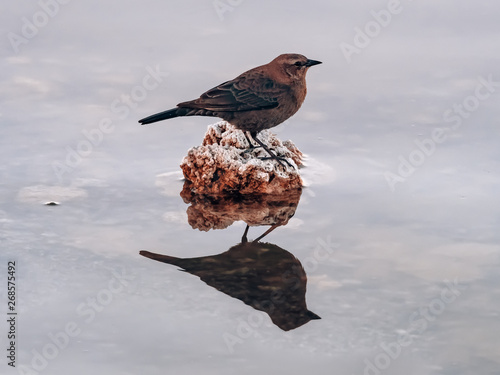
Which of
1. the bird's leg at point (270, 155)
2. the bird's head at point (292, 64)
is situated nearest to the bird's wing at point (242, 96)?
the bird's head at point (292, 64)

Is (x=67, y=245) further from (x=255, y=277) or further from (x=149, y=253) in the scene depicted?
(x=255, y=277)

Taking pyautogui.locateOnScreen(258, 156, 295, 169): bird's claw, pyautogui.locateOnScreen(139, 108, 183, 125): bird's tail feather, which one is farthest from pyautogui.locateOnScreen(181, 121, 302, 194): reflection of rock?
Result: pyautogui.locateOnScreen(139, 108, 183, 125): bird's tail feather

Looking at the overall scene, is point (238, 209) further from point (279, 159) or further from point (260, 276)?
point (260, 276)

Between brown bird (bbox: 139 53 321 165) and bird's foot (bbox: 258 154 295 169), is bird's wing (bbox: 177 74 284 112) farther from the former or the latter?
bird's foot (bbox: 258 154 295 169)

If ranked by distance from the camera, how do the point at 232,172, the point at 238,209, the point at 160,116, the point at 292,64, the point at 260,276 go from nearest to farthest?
1. the point at 260,276
2. the point at 238,209
3. the point at 232,172
4. the point at 160,116
5. the point at 292,64

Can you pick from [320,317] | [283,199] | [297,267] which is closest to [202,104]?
[283,199]

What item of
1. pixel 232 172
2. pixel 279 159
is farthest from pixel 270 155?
pixel 232 172
